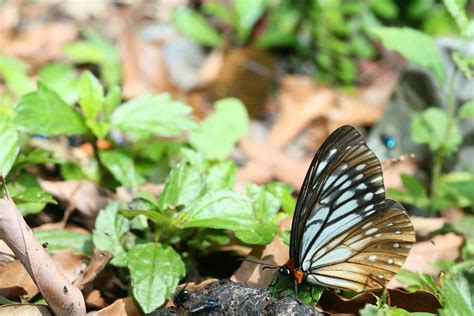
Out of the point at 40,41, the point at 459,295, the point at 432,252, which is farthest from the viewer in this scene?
the point at 40,41

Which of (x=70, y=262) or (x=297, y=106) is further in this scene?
(x=297, y=106)

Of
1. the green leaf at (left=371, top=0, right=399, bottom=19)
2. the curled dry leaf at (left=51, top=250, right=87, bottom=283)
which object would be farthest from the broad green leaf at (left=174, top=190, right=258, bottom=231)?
the green leaf at (left=371, top=0, right=399, bottom=19)

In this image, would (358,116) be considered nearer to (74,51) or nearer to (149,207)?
(74,51)

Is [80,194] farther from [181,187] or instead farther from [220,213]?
[220,213]

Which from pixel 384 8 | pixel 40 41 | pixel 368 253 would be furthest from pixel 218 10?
pixel 368 253

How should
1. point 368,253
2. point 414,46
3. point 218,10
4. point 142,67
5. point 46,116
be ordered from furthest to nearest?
1. point 218,10
2. point 142,67
3. point 414,46
4. point 46,116
5. point 368,253

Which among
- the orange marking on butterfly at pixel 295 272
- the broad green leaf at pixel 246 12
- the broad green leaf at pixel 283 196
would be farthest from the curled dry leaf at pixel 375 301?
the broad green leaf at pixel 246 12

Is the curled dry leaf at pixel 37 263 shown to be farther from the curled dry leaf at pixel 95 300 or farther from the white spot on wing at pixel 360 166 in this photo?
the white spot on wing at pixel 360 166

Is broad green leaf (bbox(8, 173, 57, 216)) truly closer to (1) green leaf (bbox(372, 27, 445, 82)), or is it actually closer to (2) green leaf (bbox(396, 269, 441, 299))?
(2) green leaf (bbox(396, 269, 441, 299))
